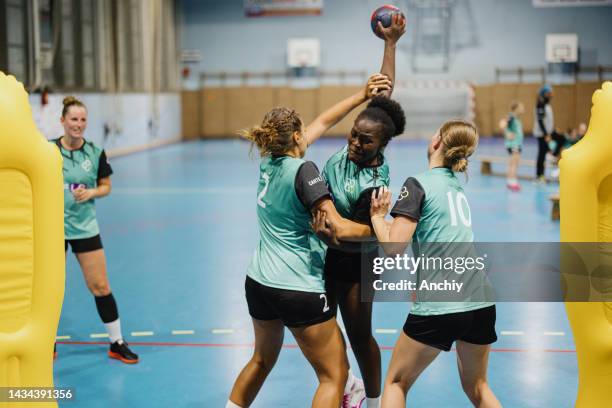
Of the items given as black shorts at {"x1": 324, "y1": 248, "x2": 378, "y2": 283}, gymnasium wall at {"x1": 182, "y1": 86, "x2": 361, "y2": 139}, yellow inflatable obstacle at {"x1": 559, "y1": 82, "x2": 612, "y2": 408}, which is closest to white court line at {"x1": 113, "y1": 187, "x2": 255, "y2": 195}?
black shorts at {"x1": 324, "y1": 248, "x2": 378, "y2": 283}

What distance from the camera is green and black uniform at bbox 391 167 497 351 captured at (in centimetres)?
369

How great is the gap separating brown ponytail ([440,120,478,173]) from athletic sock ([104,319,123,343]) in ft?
10.5

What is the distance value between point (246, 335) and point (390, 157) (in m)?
15.1

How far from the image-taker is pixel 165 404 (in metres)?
4.97

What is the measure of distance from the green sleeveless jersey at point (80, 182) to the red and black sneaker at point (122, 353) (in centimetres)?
90

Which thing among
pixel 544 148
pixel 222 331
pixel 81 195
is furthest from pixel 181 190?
pixel 81 195

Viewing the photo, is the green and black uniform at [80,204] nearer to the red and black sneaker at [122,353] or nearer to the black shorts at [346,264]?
the red and black sneaker at [122,353]

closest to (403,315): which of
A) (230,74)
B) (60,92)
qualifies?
(60,92)

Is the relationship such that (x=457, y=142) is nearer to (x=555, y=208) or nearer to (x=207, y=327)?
(x=207, y=327)

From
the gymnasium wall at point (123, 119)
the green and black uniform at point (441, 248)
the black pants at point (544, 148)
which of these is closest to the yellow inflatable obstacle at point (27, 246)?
the green and black uniform at point (441, 248)

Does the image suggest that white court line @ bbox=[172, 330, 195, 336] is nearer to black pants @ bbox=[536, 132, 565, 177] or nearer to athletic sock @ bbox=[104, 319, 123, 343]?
athletic sock @ bbox=[104, 319, 123, 343]

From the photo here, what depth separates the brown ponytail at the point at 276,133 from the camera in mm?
3826

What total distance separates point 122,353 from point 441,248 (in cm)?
312

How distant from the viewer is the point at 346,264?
166 inches
